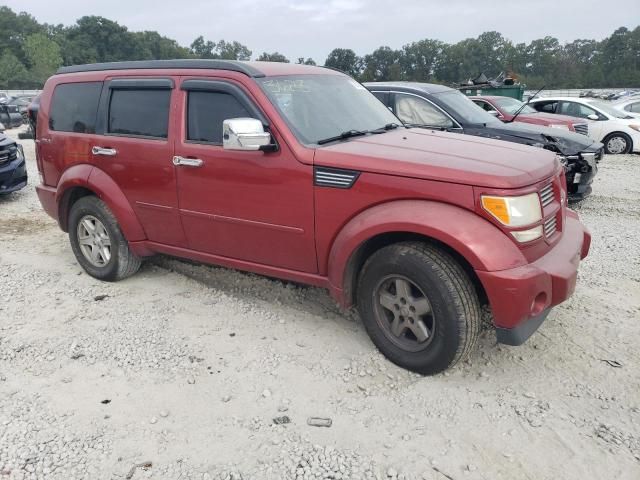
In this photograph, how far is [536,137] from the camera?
25.2 ft

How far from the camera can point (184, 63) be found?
4184mm

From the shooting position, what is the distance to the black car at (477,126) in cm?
746

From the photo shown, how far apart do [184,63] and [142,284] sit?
201 cm

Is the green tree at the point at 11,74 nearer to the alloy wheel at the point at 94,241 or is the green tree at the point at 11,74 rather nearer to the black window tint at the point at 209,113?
the alloy wheel at the point at 94,241

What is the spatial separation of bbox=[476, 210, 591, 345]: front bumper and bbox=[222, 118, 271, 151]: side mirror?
62.7 inches

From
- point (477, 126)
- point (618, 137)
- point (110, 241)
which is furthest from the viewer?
point (618, 137)

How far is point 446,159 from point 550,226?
0.77m

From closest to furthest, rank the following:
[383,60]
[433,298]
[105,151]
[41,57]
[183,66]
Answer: [433,298], [183,66], [105,151], [41,57], [383,60]

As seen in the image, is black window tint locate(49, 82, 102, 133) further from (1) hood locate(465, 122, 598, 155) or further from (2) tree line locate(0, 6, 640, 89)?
(2) tree line locate(0, 6, 640, 89)

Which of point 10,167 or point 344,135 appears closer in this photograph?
point 344,135

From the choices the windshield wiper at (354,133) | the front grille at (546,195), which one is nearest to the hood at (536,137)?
the windshield wiper at (354,133)

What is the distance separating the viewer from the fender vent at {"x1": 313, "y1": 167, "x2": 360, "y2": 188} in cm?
330

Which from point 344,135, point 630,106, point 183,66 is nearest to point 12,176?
point 183,66

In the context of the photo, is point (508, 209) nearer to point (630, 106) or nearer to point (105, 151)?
point (105, 151)
